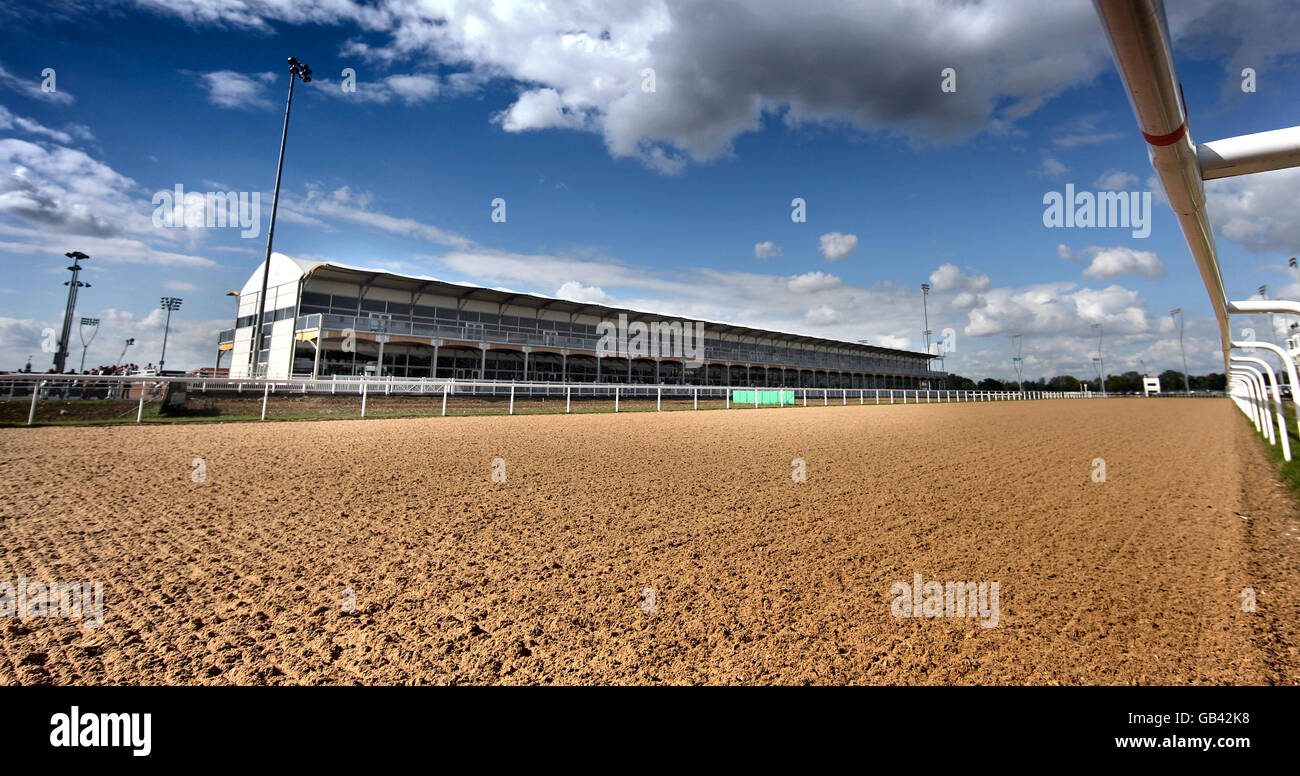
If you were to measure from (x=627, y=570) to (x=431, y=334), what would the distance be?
29.4 m

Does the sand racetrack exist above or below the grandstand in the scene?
below

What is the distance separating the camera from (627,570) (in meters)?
3.74

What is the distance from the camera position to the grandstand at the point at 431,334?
29406mm

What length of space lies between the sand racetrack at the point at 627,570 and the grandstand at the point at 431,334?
2257cm

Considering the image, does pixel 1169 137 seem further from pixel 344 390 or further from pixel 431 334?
pixel 431 334

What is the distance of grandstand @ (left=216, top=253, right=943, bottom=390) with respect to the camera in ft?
96.5

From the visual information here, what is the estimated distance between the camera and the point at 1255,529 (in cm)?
502

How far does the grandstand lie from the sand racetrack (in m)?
22.6

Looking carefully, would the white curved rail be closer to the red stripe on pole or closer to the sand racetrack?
the sand racetrack

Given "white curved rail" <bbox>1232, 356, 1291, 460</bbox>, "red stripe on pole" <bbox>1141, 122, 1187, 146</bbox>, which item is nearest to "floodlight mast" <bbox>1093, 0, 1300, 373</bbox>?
"red stripe on pole" <bbox>1141, 122, 1187, 146</bbox>

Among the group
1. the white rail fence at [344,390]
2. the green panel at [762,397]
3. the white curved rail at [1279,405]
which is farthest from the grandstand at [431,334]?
the white curved rail at [1279,405]

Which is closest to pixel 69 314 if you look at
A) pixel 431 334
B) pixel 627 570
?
pixel 431 334

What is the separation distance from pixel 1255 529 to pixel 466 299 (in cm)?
3671
